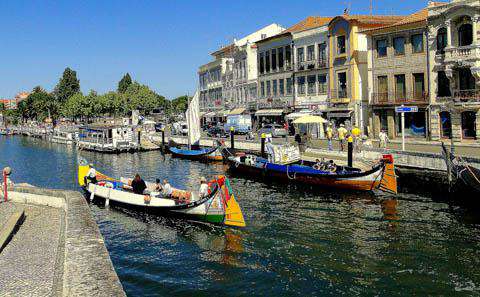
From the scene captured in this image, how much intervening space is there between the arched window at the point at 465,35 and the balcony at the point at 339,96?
49.1ft

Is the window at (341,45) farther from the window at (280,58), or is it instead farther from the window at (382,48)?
the window at (280,58)

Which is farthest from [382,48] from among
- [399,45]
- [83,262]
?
[83,262]

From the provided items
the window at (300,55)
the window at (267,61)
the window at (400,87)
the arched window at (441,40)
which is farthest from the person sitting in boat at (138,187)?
the window at (267,61)

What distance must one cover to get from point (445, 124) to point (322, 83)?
61.7 ft

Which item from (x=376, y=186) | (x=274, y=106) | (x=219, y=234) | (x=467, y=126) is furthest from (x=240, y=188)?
(x=274, y=106)

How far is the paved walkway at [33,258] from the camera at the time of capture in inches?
504

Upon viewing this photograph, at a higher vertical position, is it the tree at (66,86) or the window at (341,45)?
the tree at (66,86)

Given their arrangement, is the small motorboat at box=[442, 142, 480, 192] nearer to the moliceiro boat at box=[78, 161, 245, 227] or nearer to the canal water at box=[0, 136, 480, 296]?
the canal water at box=[0, 136, 480, 296]

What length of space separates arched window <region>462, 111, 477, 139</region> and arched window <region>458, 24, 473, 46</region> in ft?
18.8

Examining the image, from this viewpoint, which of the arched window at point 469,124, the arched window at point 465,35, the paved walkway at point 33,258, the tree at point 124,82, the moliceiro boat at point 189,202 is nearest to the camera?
the paved walkway at point 33,258

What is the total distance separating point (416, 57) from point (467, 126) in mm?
8196

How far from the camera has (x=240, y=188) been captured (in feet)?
119

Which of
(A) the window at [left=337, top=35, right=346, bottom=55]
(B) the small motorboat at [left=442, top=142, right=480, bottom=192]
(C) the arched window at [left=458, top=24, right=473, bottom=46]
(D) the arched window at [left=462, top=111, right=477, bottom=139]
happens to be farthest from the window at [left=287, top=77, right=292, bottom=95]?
(B) the small motorboat at [left=442, top=142, right=480, bottom=192]

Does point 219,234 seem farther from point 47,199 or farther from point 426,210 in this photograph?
point 426,210
